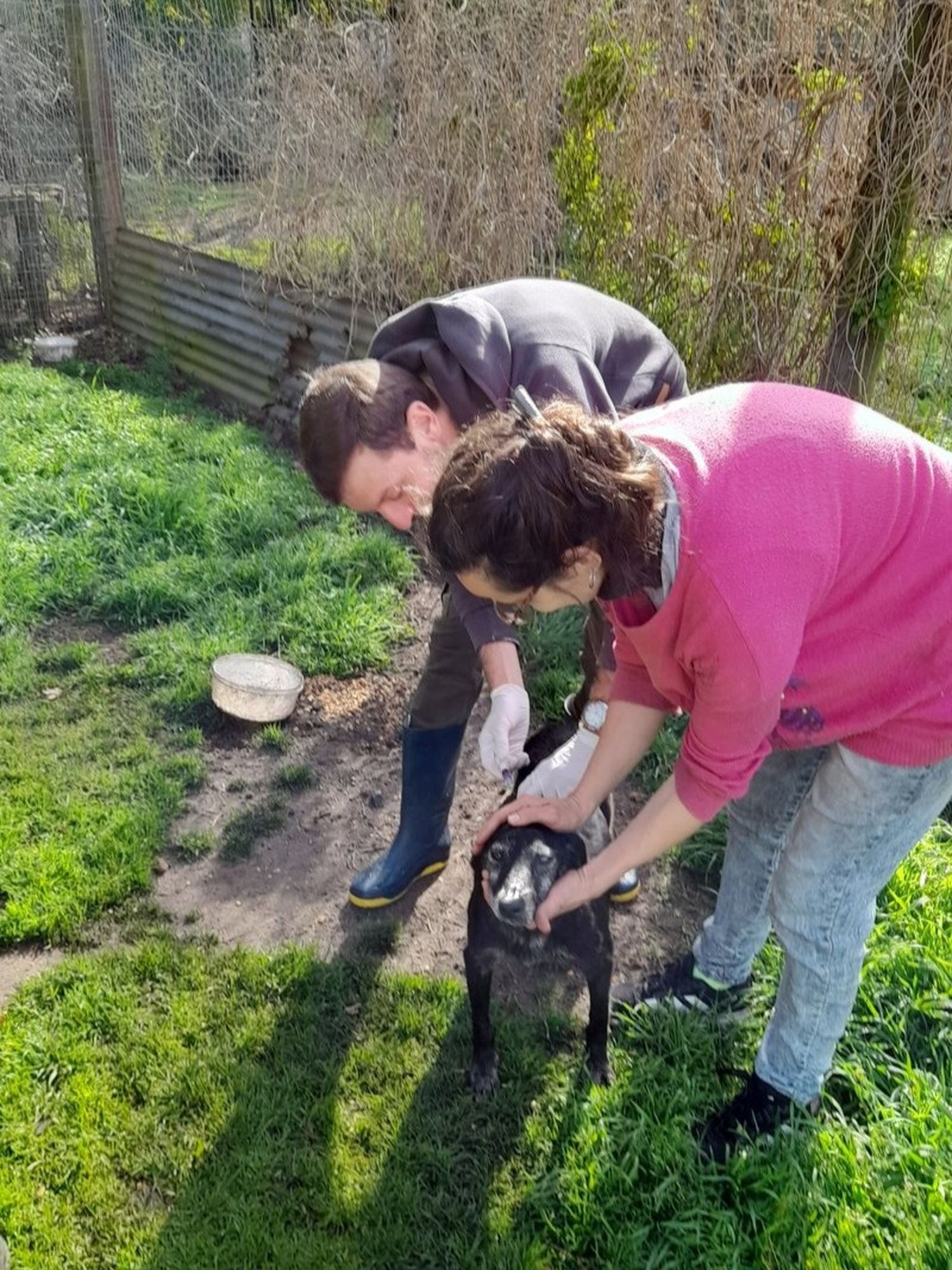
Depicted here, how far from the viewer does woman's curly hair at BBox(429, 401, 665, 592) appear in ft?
4.89

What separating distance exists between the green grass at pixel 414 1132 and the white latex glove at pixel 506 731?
2.53ft

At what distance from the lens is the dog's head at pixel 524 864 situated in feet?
7.00

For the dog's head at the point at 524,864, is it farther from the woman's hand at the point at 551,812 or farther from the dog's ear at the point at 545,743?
the dog's ear at the point at 545,743

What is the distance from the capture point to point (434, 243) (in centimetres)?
554

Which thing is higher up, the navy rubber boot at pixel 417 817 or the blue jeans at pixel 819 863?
the blue jeans at pixel 819 863

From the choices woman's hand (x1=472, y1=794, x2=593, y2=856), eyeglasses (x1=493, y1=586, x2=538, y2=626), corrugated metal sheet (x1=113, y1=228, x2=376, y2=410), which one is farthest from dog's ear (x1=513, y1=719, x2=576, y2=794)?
corrugated metal sheet (x1=113, y1=228, x2=376, y2=410)

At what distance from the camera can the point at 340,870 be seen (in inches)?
131

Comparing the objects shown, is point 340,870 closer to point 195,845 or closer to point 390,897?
point 390,897

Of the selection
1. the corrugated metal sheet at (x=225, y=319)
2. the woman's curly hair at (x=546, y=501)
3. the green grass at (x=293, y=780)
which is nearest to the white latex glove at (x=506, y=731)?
the woman's curly hair at (x=546, y=501)

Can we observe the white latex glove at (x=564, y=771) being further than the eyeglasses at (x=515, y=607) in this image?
Yes

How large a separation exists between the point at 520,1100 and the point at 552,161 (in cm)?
427

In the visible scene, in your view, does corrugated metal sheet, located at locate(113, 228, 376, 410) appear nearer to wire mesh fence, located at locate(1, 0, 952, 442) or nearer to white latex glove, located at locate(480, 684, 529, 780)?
wire mesh fence, located at locate(1, 0, 952, 442)

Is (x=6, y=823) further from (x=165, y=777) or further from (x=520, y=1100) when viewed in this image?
(x=520, y=1100)

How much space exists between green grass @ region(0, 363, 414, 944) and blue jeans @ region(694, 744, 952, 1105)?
6.44 feet
